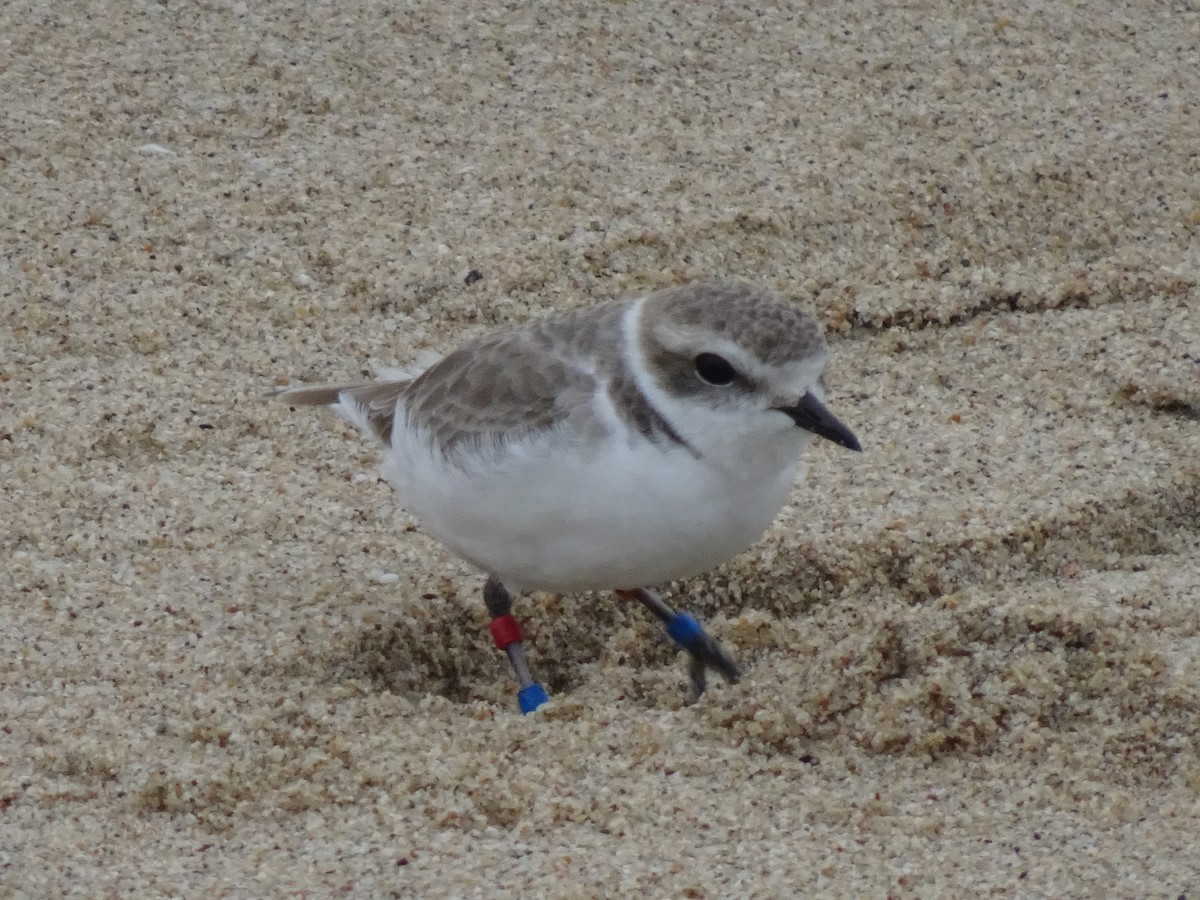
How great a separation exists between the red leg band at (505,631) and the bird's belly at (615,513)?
0.29m

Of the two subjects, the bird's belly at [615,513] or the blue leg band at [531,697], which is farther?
the blue leg band at [531,697]

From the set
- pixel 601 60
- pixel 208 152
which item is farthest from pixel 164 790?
pixel 601 60

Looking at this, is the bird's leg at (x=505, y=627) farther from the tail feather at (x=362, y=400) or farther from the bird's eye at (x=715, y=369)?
the bird's eye at (x=715, y=369)

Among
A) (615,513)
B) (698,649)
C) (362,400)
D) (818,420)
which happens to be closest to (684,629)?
(698,649)

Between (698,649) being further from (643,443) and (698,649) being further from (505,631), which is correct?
(643,443)

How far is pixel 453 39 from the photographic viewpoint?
229 inches

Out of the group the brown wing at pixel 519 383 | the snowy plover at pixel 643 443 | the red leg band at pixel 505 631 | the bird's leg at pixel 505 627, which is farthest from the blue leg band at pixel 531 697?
the brown wing at pixel 519 383

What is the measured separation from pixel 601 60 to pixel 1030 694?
3100mm

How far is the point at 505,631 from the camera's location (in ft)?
12.4

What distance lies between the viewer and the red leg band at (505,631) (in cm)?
379

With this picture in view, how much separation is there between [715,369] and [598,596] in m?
0.94

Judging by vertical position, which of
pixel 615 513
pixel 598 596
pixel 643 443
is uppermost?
pixel 643 443

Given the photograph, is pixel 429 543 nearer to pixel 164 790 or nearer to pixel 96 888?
pixel 164 790

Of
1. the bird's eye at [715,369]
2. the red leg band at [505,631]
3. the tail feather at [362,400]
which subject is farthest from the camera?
the tail feather at [362,400]
